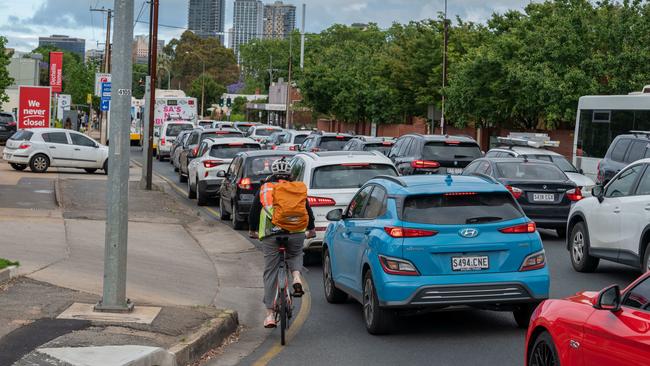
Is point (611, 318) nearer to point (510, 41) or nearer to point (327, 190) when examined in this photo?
point (327, 190)

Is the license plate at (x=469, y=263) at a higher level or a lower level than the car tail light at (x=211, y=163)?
higher

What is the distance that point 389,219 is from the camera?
11.0m

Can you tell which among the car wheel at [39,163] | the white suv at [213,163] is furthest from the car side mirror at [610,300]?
the car wheel at [39,163]

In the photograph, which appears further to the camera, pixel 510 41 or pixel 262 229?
pixel 510 41

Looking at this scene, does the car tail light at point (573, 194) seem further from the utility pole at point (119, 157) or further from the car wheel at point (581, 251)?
the utility pole at point (119, 157)

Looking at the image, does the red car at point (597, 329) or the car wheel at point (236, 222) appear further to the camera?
the car wheel at point (236, 222)

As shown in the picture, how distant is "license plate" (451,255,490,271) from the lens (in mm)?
10578

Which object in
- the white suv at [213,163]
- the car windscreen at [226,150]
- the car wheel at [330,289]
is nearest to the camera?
the car wheel at [330,289]

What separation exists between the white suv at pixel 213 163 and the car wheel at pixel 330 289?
14.2 metres

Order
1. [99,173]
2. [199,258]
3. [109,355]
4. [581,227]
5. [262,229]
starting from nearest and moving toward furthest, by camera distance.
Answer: [109,355]
[262,229]
[581,227]
[199,258]
[99,173]

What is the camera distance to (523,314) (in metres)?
11.2

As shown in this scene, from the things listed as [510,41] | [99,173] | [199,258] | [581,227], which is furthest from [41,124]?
[581,227]

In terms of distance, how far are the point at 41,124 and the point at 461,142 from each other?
2985 centimetres

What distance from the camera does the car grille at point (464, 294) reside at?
10477 millimetres
